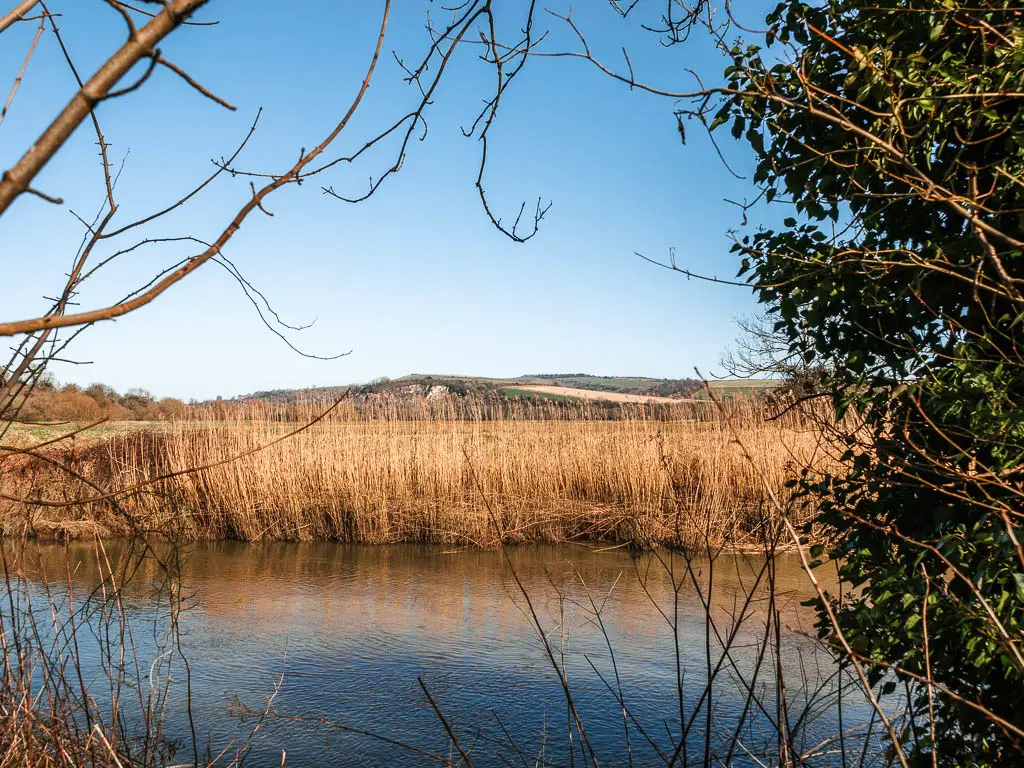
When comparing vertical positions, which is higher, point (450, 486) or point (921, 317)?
point (921, 317)

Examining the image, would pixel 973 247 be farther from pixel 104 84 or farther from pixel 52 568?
pixel 52 568

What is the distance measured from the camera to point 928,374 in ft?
7.98

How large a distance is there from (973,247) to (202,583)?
6663 millimetres

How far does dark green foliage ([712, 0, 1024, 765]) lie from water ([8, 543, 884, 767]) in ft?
1.34

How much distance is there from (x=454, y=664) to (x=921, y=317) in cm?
349

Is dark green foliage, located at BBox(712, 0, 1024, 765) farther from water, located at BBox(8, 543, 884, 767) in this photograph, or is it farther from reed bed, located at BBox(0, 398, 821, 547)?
reed bed, located at BBox(0, 398, 821, 547)

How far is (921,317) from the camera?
2512mm

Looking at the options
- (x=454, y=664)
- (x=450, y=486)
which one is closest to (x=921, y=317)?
(x=454, y=664)

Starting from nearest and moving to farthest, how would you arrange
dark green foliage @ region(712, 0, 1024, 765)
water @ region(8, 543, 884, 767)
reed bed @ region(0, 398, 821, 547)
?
dark green foliage @ region(712, 0, 1024, 765) < water @ region(8, 543, 884, 767) < reed bed @ region(0, 398, 821, 547)

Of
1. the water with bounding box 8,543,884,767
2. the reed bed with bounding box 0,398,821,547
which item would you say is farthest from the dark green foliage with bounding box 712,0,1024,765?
the reed bed with bounding box 0,398,821,547

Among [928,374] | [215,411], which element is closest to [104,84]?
[928,374]

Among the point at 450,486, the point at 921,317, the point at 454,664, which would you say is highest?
the point at 921,317

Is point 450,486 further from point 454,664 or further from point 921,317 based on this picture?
point 921,317

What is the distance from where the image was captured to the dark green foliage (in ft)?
7.05
